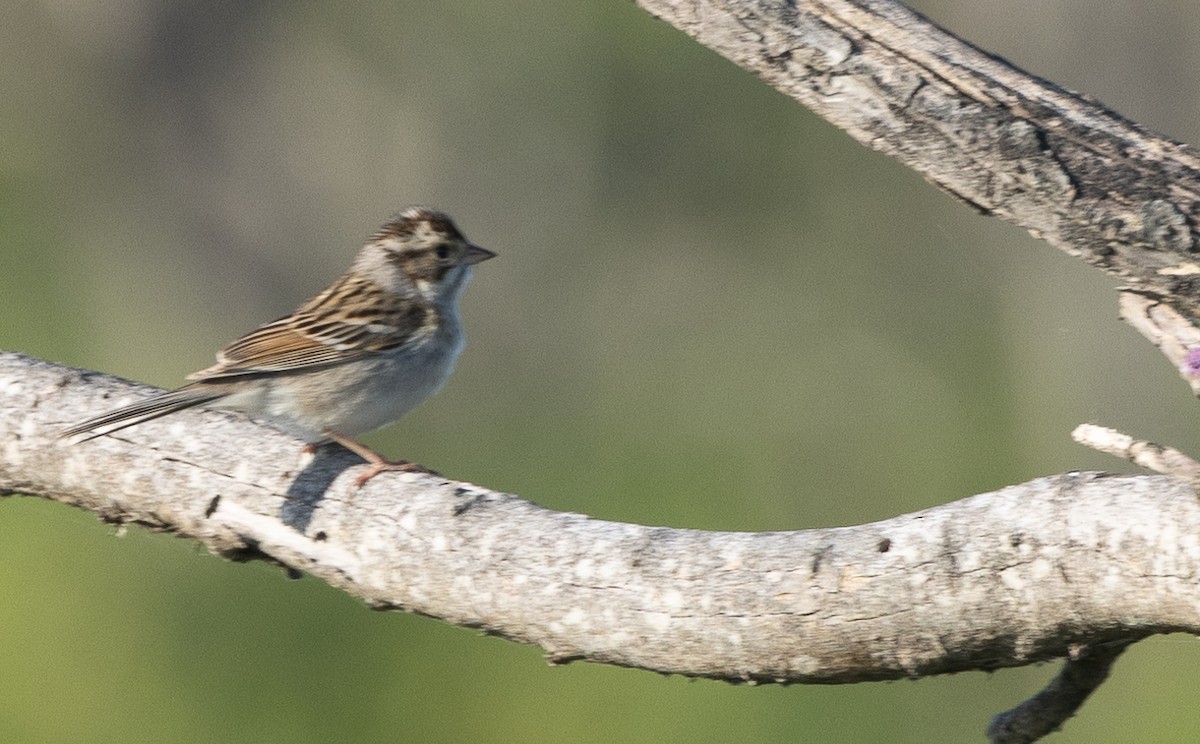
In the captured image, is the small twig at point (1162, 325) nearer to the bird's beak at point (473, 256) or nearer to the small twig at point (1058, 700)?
the small twig at point (1058, 700)

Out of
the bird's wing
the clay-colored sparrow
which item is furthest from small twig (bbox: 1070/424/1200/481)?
the bird's wing

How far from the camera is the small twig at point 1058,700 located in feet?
10.3

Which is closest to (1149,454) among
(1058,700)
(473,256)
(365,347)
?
(1058,700)

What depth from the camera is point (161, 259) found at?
14.9 m

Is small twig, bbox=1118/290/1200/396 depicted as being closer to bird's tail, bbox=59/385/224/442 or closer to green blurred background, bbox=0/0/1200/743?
bird's tail, bbox=59/385/224/442

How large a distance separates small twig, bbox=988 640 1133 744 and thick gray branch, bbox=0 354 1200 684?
8.2 inches

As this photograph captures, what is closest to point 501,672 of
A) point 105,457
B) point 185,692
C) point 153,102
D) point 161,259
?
point 185,692

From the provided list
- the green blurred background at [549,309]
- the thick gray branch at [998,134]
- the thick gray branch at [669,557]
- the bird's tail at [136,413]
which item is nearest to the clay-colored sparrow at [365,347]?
the bird's tail at [136,413]

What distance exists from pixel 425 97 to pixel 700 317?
13.3ft

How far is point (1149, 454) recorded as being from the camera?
2691mm

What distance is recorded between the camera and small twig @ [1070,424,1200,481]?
2.65m

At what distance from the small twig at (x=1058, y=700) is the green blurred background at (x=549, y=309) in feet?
13.3

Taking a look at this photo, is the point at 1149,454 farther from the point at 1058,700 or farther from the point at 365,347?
the point at 365,347

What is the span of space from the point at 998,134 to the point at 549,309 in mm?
10426
